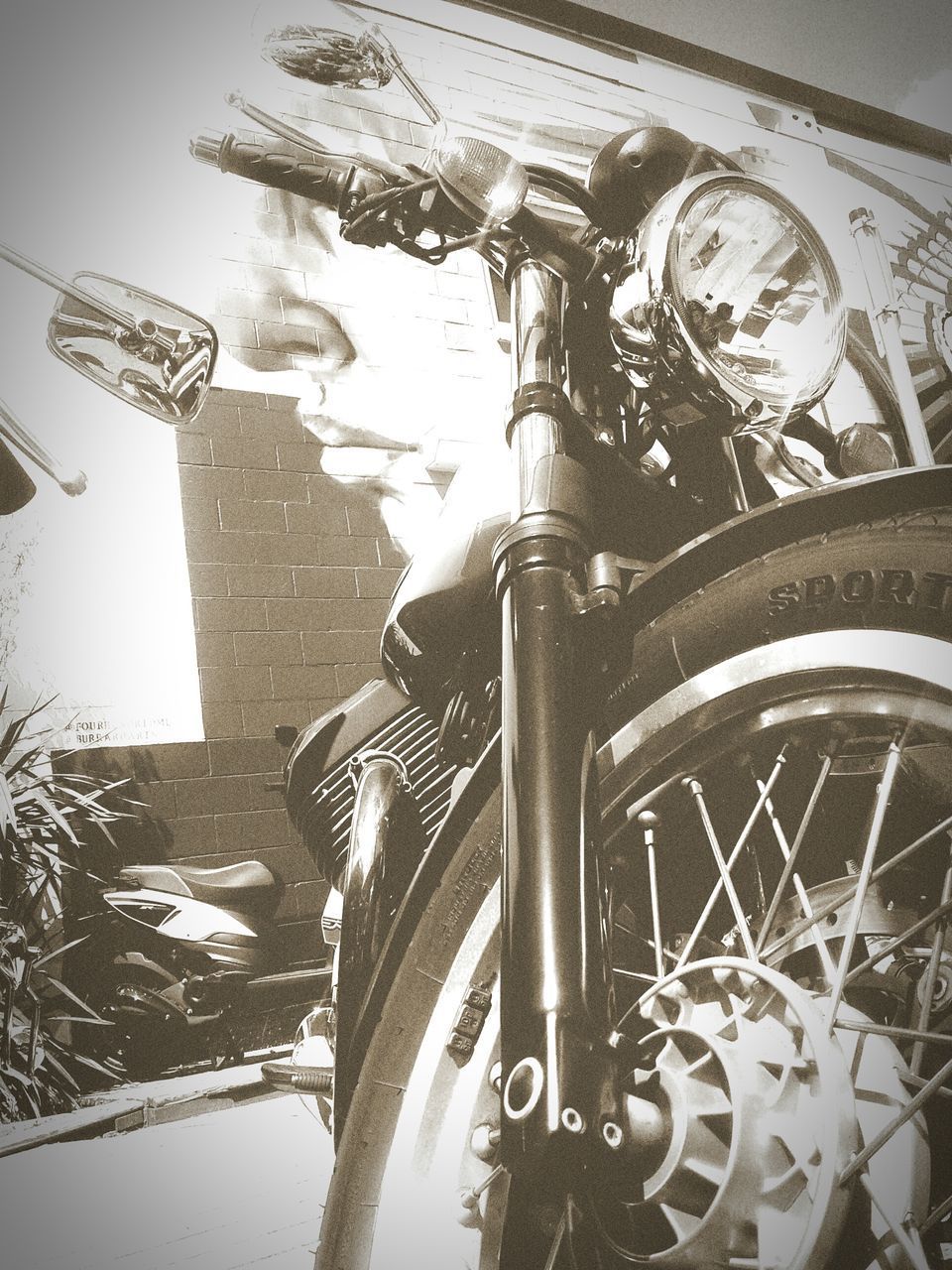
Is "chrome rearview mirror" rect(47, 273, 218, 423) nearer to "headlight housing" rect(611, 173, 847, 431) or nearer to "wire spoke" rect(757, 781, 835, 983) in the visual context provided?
"headlight housing" rect(611, 173, 847, 431)

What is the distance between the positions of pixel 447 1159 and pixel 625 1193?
8.7 inches

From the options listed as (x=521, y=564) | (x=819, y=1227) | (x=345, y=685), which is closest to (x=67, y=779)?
(x=345, y=685)

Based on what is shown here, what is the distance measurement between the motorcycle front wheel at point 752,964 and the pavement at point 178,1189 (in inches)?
2.0

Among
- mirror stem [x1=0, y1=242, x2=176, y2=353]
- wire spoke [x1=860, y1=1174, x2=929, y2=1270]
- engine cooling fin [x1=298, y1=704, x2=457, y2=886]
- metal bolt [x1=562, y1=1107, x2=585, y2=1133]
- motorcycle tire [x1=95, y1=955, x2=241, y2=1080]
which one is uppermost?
mirror stem [x1=0, y1=242, x2=176, y2=353]

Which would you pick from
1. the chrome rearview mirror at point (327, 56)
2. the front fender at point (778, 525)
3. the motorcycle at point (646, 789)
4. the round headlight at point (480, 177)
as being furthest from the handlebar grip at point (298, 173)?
the front fender at point (778, 525)

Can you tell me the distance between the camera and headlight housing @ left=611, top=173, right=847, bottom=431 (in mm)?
1002

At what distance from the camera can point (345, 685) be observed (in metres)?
1.18

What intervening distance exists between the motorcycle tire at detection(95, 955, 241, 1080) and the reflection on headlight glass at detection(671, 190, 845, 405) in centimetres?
88

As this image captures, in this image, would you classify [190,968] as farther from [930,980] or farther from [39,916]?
[930,980]

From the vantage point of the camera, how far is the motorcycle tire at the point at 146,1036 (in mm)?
991

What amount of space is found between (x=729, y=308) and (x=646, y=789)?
1.76ft

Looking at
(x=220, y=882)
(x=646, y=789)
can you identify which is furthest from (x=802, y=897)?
(x=220, y=882)

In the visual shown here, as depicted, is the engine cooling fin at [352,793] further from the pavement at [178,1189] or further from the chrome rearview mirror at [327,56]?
the chrome rearview mirror at [327,56]

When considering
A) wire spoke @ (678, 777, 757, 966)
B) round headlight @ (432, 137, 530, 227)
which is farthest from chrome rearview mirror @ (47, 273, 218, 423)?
wire spoke @ (678, 777, 757, 966)
